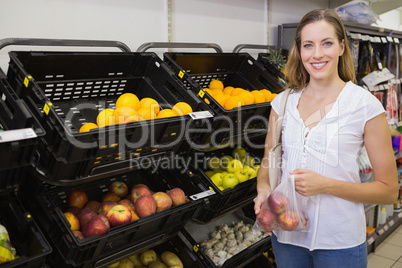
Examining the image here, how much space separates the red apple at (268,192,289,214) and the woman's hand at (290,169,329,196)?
0.28 ft

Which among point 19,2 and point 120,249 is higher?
point 19,2

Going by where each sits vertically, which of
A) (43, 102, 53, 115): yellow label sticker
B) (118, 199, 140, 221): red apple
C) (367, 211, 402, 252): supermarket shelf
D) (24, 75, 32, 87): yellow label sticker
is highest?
(24, 75, 32, 87): yellow label sticker

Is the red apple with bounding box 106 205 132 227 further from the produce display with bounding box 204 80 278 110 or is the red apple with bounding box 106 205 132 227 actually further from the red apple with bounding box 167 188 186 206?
the produce display with bounding box 204 80 278 110

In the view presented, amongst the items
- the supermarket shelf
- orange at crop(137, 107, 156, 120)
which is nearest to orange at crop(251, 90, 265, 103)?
orange at crop(137, 107, 156, 120)

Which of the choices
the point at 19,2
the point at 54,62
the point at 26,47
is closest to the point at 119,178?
the point at 54,62

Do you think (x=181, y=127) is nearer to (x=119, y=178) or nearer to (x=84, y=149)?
(x=84, y=149)

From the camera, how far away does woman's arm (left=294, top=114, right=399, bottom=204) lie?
1.38 metres

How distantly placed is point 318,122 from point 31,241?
1.15 metres

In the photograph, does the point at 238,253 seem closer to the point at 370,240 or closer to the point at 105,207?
the point at 105,207

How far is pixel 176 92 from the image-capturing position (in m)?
1.82

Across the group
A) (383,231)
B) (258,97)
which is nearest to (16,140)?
(258,97)

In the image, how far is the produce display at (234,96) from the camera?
194 cm

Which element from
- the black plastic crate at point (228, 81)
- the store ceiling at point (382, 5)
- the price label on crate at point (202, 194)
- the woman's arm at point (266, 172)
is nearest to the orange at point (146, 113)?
the black plastic crate at point (228, 81)

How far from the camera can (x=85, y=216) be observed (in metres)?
1.52
